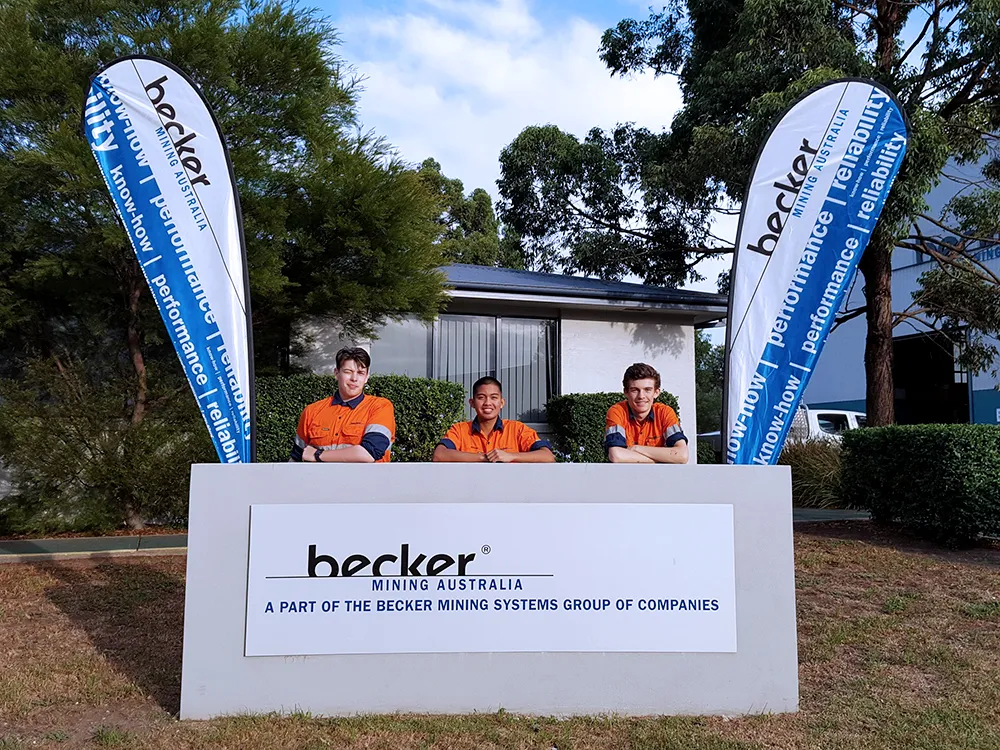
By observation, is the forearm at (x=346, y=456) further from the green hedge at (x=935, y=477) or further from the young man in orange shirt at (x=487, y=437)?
the green hedge at (x=935, y=477)

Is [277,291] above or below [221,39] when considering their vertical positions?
below

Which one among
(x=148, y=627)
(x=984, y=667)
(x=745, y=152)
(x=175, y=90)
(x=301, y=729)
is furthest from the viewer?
(x=745, y=152)

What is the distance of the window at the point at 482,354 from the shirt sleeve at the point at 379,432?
22.0 ft

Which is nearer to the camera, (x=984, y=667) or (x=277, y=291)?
(x=984, y=667)

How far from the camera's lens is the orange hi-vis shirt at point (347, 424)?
15.7ft

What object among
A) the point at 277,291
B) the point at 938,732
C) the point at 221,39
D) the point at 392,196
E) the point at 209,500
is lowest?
the point at 938,732

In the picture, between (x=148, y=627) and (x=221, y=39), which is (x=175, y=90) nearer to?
(x=148, y=627)

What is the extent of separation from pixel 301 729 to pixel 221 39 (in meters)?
7.51

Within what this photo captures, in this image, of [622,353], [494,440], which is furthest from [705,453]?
[494,440]

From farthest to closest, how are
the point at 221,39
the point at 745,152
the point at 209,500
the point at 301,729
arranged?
the point at 745,152 → the point at 221,39 → the point at 209,500 → the point at 301,729

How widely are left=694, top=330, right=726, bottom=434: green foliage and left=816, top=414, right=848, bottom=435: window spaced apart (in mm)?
10757

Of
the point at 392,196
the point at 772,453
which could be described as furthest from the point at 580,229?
the point at 772,453

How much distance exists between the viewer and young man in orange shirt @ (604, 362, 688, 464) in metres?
4.95

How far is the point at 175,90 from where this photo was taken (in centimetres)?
489
